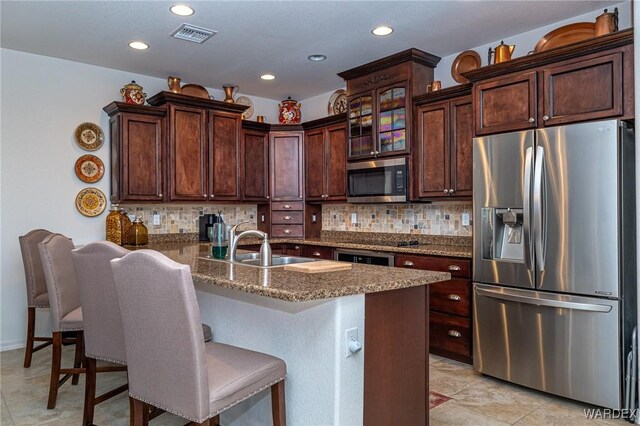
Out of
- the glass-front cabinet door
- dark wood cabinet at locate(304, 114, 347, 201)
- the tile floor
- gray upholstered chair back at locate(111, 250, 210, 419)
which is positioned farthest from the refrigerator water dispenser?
gray upholstered chair back at locate(111, 250, 210, 419)

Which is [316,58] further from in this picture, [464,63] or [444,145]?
[444,145]

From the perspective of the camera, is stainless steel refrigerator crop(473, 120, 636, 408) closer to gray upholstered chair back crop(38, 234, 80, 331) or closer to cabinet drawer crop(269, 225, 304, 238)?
cabinet drawer crop(269, 225, 304, 238)

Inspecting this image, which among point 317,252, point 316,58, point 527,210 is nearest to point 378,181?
point 317,252

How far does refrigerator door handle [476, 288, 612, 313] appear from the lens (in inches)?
107

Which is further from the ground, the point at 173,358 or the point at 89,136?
the point at 89,136

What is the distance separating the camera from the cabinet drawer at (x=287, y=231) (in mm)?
5488

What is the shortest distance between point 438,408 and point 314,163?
10.5 feet

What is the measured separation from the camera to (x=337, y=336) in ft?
5.80

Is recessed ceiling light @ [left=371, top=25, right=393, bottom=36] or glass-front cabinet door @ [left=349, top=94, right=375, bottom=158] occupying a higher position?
recessed ceiling light @ [left=371, top=25, right=393, bottom=36]

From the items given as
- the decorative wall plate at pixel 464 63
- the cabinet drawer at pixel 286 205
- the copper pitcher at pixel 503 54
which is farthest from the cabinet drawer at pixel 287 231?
the copper pitcher at pixel 503 54

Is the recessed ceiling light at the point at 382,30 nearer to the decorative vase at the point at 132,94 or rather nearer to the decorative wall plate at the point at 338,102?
the decorative wall plate at the point at 338,102

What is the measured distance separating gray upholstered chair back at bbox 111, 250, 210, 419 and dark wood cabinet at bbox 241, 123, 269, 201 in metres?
3.53

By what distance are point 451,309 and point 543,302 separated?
82cm

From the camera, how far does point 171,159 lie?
4.63 m
